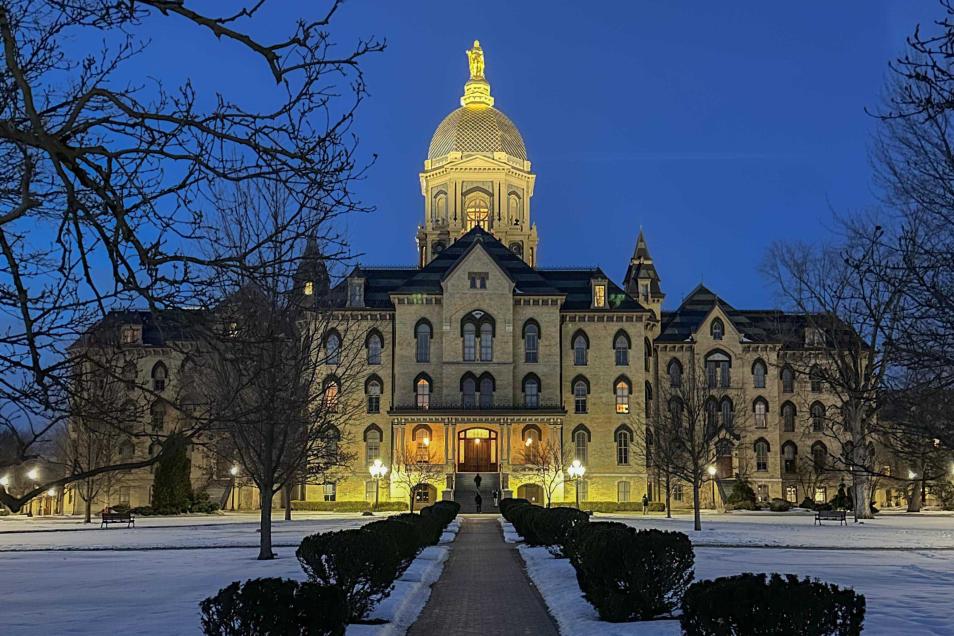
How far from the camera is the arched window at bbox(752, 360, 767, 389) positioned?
86.8 metres

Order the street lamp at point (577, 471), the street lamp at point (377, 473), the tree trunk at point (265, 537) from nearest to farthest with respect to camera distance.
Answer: the tree trunk at point (265, 537), the street lamp at point (377, 473), the street lamp at point (577, 471)

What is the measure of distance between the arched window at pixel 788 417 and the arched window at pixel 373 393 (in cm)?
3402

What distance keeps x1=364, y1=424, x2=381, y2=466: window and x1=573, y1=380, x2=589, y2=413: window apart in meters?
14.7

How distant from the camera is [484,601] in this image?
20.9m

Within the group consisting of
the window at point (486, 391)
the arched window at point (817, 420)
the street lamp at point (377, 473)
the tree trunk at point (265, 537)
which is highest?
the window at point (486, 391)

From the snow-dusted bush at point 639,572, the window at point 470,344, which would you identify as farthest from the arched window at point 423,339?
the snow-dusted bush at point 639,572

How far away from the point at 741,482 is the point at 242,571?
197 ft

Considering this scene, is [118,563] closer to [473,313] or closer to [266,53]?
[266,53]

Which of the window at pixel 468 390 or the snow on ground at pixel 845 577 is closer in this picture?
the snow on ground at pixel 845 577

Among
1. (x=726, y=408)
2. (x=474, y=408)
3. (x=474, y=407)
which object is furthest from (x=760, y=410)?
(x=474, y=408)

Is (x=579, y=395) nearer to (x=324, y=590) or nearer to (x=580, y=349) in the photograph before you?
(x=580, y=349)

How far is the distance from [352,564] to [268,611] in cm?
542

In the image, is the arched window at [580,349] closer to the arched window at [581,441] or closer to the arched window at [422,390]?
the arched window at [581,441]

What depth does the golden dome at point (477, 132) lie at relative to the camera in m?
102
